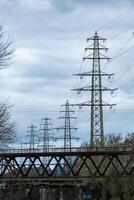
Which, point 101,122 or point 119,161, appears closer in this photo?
point 101,122

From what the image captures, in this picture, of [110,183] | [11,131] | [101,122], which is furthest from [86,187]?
[11,131]

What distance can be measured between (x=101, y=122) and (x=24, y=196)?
45361 mm

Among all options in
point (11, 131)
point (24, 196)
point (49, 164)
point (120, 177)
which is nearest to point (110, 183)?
point (120, 177)

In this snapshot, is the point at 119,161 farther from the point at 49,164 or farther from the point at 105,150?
the point at 49,164

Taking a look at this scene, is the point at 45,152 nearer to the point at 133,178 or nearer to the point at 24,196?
the point at 133,178

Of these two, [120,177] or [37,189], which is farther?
[37,189]

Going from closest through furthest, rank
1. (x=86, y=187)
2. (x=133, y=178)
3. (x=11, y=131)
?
(x=11, y=131)
(x=133, y=178)
(x=86, y=187)

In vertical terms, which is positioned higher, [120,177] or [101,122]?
[101,122]

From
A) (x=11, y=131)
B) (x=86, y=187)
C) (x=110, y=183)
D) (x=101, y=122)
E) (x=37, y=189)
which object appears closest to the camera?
(x=11, y=131)

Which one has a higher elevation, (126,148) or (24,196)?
(126,148)

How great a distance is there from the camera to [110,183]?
91.9 m

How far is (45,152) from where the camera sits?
293ft

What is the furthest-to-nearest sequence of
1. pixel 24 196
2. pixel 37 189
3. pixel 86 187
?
pixel 37 189, pixel 24 196, pixel 86 187

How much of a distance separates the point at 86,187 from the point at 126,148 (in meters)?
21.2
